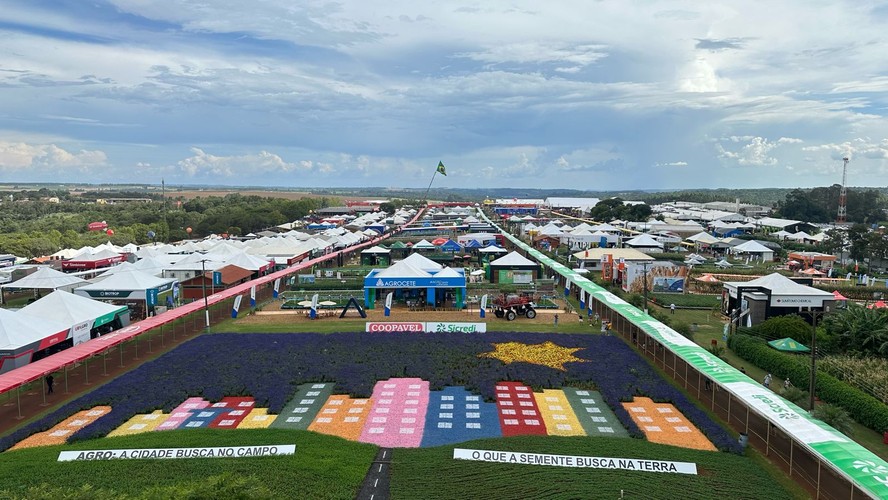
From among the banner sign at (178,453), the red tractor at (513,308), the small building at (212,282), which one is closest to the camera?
the banner sign at (178,453)

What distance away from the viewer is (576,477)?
1636 centimetres

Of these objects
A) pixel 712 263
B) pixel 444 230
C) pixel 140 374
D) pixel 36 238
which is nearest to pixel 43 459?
pixel 140 374

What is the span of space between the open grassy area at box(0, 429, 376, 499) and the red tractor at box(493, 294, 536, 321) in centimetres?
2104

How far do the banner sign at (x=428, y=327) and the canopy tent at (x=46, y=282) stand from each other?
84.7ft

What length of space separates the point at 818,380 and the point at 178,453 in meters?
24.5

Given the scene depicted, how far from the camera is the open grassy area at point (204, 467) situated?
15.6 meters

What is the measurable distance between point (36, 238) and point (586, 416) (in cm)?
7852

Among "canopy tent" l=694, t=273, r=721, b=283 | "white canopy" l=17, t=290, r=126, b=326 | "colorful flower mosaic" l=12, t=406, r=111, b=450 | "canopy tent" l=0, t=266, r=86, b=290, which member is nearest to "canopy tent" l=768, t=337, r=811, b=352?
"canopy tent" l=694, t=273, r=721, b=283

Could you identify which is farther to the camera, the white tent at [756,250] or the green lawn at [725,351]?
the white tent at [756,250]

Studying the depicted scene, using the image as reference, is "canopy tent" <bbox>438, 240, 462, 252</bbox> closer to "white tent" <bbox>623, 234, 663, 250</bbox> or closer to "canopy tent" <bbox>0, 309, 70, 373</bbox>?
"white tent" <bbox>623, 234, 663, 250</bbox>

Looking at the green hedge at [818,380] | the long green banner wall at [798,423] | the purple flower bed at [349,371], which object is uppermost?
the long green banner wall at [798,423]

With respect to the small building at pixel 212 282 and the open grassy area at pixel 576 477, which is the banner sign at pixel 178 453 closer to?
the open grassy area at pixel 576 477

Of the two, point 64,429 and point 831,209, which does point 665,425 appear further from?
point 831,209

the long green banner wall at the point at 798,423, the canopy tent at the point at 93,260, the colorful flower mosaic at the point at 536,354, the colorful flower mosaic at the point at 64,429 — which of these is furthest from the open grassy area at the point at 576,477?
the canopy tent at the point at 93,260
